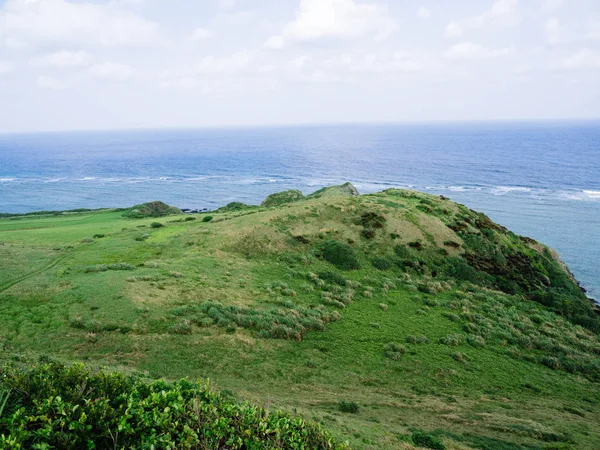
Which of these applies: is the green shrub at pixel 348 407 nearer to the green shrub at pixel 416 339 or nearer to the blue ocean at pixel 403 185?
the green shrub at pixel 416 339

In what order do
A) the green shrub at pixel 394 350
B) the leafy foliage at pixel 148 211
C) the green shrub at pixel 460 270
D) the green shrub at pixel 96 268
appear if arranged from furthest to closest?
the leafy foliage at pixel 148 211 → the green shrub at pixel 460 270 → the green shrub at pixel 96 268 → the green shrub at pixel 394 350

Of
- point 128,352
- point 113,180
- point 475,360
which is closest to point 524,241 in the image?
point 475,360

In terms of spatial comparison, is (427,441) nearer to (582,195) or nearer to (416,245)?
(416,245)

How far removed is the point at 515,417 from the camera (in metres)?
19.9

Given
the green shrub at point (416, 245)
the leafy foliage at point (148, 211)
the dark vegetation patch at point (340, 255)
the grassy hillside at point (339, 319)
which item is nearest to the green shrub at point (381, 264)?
the grassy hillside at point (339, 319)

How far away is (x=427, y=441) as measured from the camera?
15.7 meters

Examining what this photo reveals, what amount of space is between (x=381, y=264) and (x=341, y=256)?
15.9ft

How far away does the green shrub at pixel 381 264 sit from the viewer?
43.2 meters

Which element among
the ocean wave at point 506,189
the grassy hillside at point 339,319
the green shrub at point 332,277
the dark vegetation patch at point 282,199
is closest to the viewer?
the grassy hillside at point 339,319

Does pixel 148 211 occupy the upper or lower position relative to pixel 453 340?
upper

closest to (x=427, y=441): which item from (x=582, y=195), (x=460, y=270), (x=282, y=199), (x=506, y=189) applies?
(x=460, y=270)

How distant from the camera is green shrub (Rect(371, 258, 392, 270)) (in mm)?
43156

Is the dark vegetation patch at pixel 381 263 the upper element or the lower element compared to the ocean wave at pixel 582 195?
lower

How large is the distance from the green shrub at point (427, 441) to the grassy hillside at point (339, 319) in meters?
0.10
